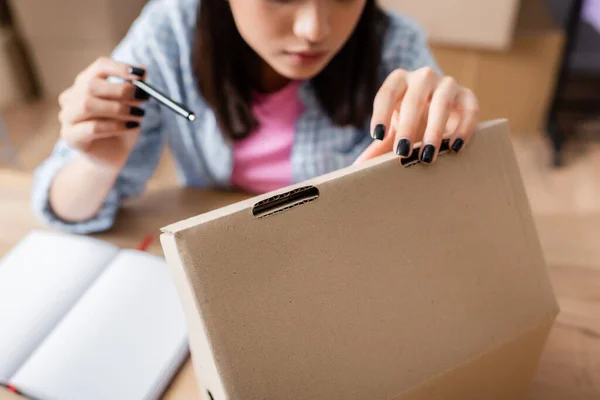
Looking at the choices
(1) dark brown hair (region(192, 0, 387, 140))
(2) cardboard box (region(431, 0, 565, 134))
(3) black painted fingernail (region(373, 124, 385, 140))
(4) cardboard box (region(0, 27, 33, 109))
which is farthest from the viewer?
(4) cardboard box (region(0, 27, 33, 109))

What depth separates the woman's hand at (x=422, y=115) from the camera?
1.50 ft

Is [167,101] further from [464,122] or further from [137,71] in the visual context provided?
[464,122]

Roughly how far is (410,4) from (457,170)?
→ 1.13 m

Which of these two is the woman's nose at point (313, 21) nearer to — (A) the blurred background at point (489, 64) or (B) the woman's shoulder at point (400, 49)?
(B) the woman's shoulder at point (400, 49)

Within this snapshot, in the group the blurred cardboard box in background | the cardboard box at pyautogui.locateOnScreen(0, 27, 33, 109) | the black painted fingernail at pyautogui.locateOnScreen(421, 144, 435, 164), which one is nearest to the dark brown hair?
the black painted fingernail at pyautogui.locateOnScreen(421, 144, 435, 164)

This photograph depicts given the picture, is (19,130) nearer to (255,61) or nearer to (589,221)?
(255,61)

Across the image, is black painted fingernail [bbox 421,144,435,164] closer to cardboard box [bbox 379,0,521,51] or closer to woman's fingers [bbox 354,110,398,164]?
woman's fingers [bbox 354,110,398,164]

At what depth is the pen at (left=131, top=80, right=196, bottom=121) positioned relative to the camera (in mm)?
547

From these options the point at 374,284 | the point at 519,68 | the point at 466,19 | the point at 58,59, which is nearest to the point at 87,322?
the point at 374,284

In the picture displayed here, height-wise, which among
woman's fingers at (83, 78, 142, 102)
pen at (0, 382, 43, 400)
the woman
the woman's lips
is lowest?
pen at (0, 382, 43, 400)

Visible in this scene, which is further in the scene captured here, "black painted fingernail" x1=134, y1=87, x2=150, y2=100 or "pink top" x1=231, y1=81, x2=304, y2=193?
"pink top" x1=231, y1=81, x2=304, y2=193

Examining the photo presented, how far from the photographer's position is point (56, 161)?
77 centimetres

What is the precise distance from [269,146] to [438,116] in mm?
447

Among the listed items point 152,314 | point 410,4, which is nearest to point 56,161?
point 152,314
